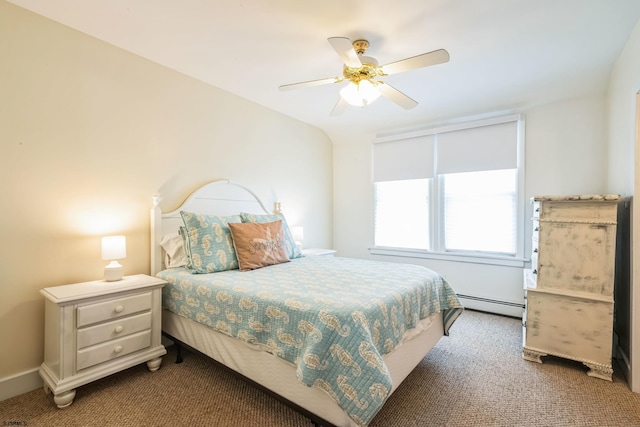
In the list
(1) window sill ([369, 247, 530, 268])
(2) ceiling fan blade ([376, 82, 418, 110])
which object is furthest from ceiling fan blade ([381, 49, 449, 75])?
(1) window sill ([369, 247, 530, 268])

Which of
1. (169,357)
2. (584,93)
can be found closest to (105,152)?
(169,357)

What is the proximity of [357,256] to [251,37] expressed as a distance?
10.8ft

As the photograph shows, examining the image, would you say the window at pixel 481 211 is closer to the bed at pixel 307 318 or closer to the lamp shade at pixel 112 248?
the bed at pixel 307 318

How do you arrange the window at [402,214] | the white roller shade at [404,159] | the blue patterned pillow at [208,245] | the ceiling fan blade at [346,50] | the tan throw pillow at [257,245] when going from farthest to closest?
the window at [402,214] < the white roller shade at [404,159] < the tan throw pillow at [257,245] < the blue patterned pillow at [208,245] < the ceiling fan blade at [346,50]

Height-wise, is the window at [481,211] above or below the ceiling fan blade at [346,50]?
below

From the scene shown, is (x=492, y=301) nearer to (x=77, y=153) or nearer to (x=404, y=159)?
(x=404, y=159)

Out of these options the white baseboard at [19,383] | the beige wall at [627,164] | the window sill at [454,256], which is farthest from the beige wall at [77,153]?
the beige wall at [627,164]

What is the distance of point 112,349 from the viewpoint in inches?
77.4

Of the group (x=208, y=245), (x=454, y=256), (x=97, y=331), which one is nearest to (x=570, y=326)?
(x=454, y=256)

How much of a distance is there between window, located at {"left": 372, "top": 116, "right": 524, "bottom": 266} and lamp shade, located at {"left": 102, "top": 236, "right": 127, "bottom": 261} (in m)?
3.21

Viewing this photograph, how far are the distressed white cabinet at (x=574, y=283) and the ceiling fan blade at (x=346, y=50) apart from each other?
69.9 inches

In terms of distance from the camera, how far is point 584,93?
2.90 metres

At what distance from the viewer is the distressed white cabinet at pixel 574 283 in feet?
6.94

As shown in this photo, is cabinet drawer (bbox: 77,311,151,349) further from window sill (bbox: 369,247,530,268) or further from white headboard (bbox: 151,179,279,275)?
window sill (bbox: 369,247,530,268)
